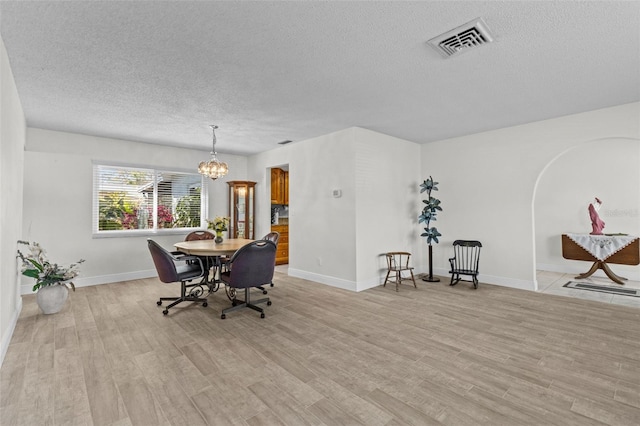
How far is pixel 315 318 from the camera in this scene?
11.6 ft

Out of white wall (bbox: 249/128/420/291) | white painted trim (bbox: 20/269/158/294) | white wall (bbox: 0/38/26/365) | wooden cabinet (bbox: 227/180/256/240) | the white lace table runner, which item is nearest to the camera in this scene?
white wall (bbox: 0/38/26/365)

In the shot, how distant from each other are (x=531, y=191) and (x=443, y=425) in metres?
4.30

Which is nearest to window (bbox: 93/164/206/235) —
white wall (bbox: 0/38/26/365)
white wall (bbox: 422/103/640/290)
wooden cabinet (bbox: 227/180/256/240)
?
wooden cabinet (bbox: 227/180/256/240)

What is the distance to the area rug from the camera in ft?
14.7

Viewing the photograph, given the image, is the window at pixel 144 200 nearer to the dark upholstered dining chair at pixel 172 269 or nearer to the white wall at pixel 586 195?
the dark upholstered dining chair at pixel 172 269

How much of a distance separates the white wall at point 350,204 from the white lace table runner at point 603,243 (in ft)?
9.41

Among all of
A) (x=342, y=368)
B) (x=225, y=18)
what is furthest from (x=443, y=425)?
(x=225, y=18)

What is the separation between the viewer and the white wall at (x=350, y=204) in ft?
16.0

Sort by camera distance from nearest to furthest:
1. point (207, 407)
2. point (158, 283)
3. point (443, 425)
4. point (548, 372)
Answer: point (443, 425), point (207, 407), point (548, 372), point (158, 283)

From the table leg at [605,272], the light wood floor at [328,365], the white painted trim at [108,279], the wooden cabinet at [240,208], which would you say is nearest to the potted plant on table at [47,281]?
the light wood floor at [328,365]

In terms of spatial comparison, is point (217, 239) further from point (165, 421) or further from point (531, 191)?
point (531, 191)

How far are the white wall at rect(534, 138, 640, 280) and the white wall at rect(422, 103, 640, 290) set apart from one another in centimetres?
108

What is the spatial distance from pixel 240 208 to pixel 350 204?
9.74 feet

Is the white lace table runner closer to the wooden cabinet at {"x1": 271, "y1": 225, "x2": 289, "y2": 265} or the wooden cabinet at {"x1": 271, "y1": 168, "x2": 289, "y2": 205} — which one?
the wooden cabinet at {"x1": 271, "y1": 225, "x2": 289, "y2": 265}
